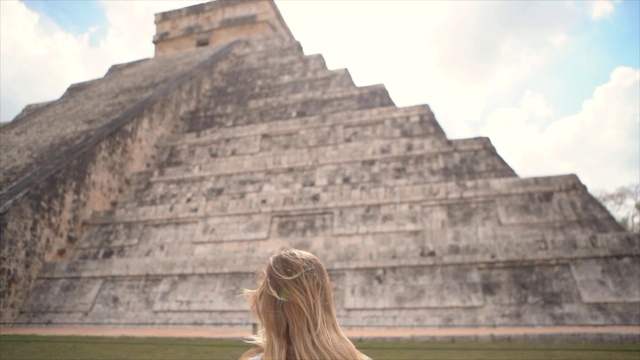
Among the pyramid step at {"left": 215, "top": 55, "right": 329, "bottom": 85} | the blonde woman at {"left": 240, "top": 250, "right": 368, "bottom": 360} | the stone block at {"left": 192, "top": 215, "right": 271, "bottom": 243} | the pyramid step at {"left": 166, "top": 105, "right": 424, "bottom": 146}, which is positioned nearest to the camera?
the blonde woman at {"left": 240, "top": 250, "right": 368, "bottom": 360}

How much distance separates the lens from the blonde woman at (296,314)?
4.66 feet

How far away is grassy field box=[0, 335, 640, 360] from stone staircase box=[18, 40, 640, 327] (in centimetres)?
88

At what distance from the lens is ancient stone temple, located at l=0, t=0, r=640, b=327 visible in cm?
619

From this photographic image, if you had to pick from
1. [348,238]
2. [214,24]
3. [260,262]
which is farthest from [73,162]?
[214,24]

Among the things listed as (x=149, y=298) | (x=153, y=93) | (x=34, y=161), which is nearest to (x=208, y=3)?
(x=153, y=93)

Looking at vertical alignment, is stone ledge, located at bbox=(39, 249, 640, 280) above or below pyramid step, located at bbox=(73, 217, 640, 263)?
below

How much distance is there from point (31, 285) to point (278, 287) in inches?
305

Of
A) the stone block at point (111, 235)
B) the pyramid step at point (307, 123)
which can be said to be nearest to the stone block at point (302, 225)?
the stone block at point (111, 235)

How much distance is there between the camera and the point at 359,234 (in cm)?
743

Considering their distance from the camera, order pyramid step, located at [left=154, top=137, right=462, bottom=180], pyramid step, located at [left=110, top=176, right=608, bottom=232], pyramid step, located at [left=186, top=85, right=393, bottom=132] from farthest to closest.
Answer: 1. pyramid step, located at [left=186, top=85, right=393, bottom=132]
2. pyramid step, located at [left=154, top=137, right=462, bottom=180]
3. pyramid step, located at [left=110, top=176, right=608, bottom=232]

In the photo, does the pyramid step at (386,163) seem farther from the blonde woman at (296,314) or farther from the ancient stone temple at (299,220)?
the blonde woman at (296,314)

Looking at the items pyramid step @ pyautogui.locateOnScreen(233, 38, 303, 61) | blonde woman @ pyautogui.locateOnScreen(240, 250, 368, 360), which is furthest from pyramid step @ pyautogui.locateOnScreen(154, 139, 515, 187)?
blonde woman @ pyautogui.locateOnScreen(240, 250, 368, 360)

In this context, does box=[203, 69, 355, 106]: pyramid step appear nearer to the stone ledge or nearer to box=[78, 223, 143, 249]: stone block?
box=[78, 223, 143, 249]: stone block

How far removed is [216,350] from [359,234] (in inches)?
115
